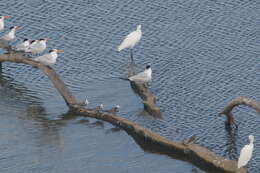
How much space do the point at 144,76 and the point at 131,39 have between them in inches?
163

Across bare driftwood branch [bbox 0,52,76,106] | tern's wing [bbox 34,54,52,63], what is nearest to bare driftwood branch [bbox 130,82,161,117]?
bare driftwood branch [bbox 0,52,76,106]

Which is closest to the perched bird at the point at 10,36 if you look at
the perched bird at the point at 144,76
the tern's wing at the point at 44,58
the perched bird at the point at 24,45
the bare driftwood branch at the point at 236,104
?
the perched bird at the point at 24,45

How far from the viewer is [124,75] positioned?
42281 millimetres

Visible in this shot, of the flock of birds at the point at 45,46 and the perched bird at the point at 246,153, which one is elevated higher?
the flock of birds at the point at 45,46

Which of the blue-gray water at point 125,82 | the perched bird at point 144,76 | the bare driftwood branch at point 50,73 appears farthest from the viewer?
the perched bird at point 144,76

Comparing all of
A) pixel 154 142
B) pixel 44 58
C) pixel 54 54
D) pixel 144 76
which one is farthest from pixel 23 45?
pixel 154 142

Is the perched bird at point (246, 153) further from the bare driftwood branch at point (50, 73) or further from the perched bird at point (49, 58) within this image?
the perched bird at point (49, 58)

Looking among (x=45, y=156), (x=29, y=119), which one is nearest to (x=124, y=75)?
(x=29, y=119)

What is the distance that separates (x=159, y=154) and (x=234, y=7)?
14.7 m

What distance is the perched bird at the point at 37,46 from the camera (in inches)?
1662

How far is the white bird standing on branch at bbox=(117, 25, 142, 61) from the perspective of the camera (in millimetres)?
43625

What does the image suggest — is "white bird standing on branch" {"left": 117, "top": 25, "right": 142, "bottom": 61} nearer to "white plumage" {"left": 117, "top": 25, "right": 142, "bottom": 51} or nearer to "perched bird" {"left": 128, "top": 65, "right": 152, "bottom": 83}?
"white plumage" {"left": 117, "top": 25, "right": 142, "bottom": 51}

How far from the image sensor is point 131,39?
43.8 meters

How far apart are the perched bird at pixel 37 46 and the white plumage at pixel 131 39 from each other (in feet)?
12.0
